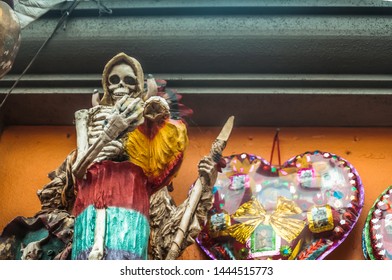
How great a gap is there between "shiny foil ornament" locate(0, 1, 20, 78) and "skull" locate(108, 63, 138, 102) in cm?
58

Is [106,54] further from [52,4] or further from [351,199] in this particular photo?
[351,199]

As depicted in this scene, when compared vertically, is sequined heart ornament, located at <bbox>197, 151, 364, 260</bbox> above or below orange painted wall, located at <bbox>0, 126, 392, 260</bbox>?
below

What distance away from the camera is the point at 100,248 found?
246cm

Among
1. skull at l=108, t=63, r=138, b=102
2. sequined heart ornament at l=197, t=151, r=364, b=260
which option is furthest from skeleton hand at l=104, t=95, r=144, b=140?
sequined heart ornament at l=197, t=151, r=364, b=260

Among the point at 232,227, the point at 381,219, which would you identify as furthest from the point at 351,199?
the point at 232,227

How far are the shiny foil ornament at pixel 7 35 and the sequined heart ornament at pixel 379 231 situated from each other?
1.16 meters

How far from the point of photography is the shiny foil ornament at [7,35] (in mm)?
2162

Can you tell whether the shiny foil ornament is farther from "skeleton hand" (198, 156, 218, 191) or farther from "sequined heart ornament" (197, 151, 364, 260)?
"sequined heart ornament" (197, 151, 364, 260)

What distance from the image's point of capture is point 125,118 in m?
2.54

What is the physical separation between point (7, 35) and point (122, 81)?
0.64 m

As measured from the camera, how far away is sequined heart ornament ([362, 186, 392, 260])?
2.90 metres

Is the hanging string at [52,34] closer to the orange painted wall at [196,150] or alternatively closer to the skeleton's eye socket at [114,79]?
the orange painted wall at [196,150]
